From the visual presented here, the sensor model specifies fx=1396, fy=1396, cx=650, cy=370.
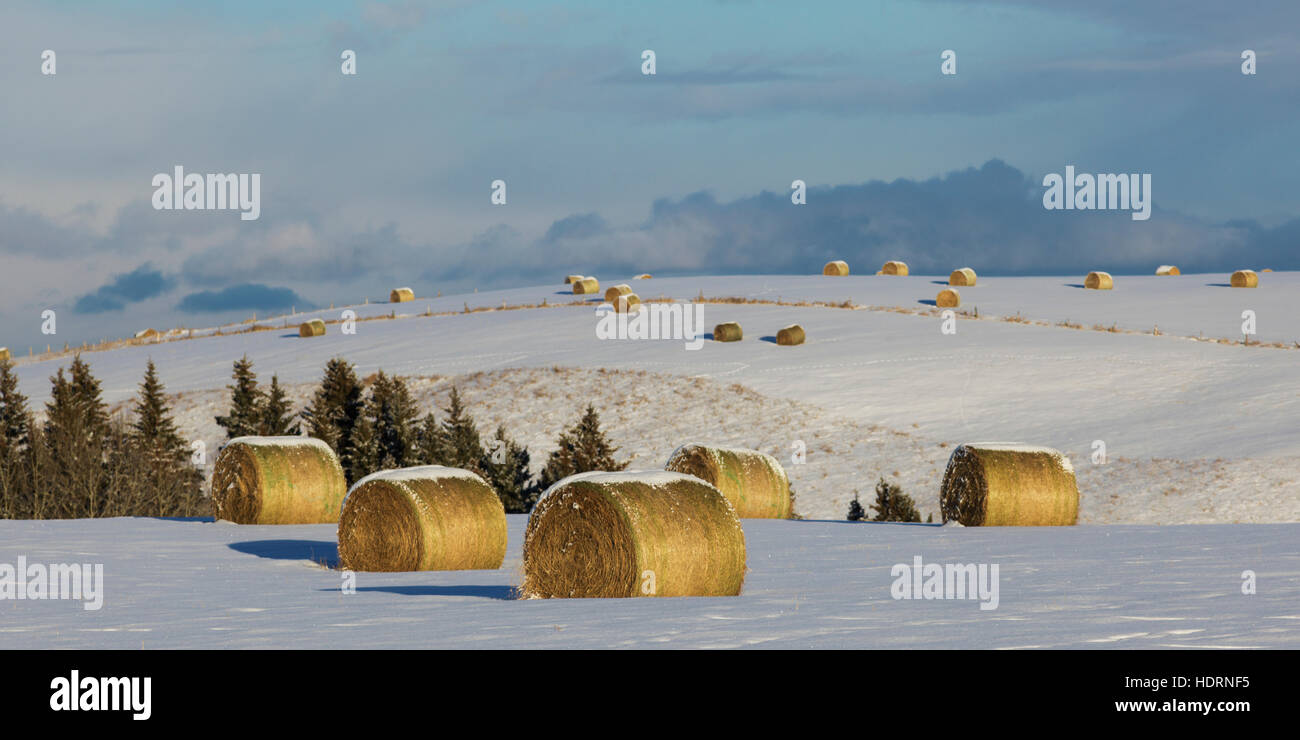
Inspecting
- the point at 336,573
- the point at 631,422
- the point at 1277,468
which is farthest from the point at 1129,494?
the point at 336,573

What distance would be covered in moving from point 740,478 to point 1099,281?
2532 inches

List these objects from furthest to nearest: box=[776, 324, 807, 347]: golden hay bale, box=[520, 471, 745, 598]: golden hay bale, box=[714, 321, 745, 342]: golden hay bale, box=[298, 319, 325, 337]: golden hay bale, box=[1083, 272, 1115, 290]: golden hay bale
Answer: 1. box=[1083, 272, 1115, 290]: golden hay bale
2. box=[298, 319, 325, 337]: golden hay bale
3. box=[714, 321, 745, 342]: golden hay bale
4. box=[776, 324, 807, 347]: golden hay bale
5. box=[520, 471, 745, 598]: golden hay bale

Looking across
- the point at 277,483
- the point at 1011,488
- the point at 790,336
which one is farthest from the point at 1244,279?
the point at 277,483

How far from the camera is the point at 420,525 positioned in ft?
65.9

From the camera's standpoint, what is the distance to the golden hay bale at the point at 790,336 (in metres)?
69.8

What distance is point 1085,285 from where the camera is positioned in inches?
3632

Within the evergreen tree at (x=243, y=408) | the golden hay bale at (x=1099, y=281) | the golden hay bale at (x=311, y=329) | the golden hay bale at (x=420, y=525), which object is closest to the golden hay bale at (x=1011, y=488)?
the golden hay bale at (x=420, y=525)

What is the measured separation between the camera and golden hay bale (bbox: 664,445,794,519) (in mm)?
33125

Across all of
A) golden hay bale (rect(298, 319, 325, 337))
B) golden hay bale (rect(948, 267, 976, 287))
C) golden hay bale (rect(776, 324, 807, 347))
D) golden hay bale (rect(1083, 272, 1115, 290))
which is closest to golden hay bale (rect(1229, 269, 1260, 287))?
golden hay bale (rect(1083, 272, 1115, 290))

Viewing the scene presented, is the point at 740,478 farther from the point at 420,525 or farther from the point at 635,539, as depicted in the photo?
the point at 635,539

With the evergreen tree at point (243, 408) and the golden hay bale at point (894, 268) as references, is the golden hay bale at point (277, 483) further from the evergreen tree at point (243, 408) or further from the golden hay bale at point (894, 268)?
the golden hay bale at point (894, 268)

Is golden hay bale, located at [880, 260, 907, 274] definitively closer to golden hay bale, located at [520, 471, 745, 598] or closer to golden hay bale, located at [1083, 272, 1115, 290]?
golden hay bale, located at [1083, 272, 1115, 290]

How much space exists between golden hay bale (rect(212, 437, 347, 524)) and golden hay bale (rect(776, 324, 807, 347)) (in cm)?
4249

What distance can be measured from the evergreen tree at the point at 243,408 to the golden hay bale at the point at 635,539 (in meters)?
49.5
